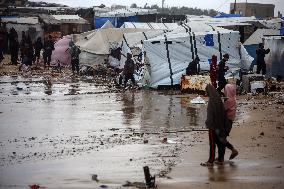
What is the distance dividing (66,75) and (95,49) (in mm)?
2330

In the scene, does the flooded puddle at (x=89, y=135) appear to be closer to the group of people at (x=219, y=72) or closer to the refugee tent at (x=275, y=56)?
the group of people at (x=219, y=72)

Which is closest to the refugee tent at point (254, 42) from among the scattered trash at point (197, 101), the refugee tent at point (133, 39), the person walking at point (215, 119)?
the refugee tent at point (133, 39)

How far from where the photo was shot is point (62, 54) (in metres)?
29.2

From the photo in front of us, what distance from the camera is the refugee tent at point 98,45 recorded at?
26125 mm

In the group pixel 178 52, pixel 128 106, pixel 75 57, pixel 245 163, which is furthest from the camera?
pixel 75 57

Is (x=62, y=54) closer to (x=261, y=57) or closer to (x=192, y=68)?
(x=192, y=68)

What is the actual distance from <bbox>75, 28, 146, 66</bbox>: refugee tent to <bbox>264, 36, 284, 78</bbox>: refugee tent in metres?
7.95

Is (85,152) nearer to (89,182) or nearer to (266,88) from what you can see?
(89,182)

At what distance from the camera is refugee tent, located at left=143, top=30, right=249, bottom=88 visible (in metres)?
19.5

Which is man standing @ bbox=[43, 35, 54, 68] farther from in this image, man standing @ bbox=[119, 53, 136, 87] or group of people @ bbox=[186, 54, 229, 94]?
group of people @ bbox=[186, 54, 229, 94]

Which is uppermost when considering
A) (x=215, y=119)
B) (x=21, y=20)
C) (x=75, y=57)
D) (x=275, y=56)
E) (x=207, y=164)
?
(x=21, y=20)

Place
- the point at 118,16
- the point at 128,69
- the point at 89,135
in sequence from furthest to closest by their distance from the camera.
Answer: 1. the point at 118,16
2. the point at 128,69
3. the point at 89,135

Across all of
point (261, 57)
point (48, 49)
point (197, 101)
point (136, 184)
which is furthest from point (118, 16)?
point (136, 184)

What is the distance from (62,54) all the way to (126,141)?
20142 millimetres
